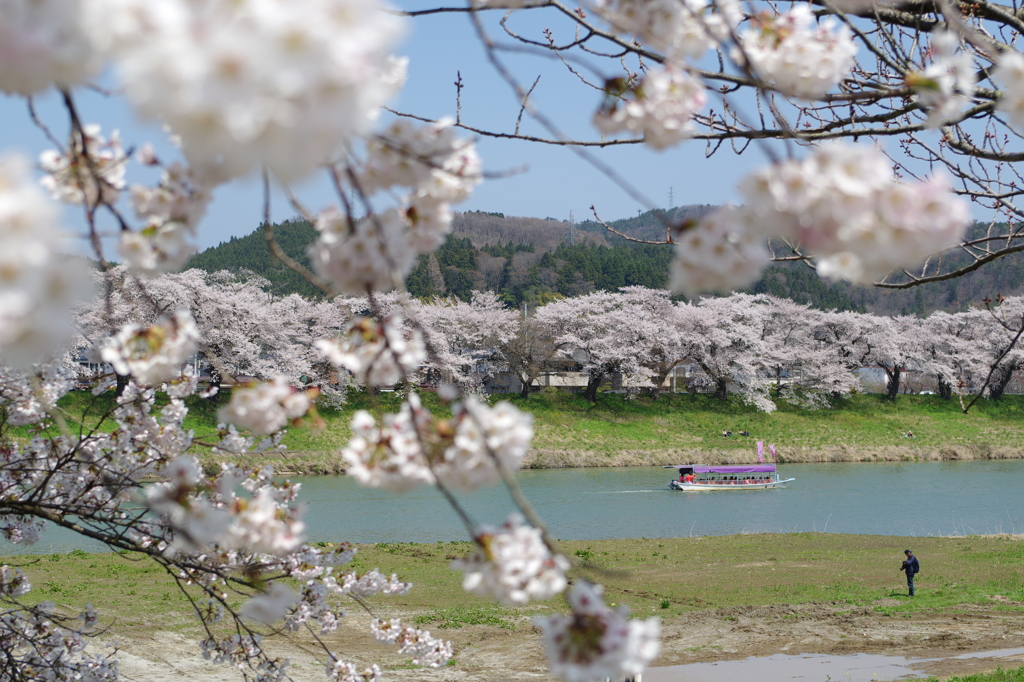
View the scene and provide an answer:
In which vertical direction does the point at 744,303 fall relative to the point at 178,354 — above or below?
above

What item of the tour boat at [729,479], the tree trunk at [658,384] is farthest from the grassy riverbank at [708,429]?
the tour boat at [729,479]

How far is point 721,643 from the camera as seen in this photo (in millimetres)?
7840

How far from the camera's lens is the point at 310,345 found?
2894 centimetres

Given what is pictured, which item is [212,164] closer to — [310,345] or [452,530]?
[452,530]

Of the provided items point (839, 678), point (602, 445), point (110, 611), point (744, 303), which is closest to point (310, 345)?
point (602, 445)

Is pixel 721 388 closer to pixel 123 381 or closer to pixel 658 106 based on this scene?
pixel 123 381

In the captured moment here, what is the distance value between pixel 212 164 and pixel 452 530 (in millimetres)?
14354

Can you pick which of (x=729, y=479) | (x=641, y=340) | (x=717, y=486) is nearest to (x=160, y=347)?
(x=717, y=486)

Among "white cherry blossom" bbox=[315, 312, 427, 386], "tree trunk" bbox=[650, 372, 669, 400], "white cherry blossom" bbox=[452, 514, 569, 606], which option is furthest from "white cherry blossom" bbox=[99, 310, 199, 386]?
"tree trunk" bbox=[650, 372, 669, 400]

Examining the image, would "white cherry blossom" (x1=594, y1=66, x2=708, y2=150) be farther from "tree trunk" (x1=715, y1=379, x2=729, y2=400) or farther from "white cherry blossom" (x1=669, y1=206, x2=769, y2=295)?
"tree trunk" (x1=715, y1=379, x2=729, y2=400)

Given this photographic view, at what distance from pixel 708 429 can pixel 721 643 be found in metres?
Answer: 21.1

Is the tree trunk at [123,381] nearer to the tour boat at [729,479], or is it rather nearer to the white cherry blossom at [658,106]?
the white cherry blossom at [658,106]

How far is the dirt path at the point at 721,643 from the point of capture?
7078 millimetres

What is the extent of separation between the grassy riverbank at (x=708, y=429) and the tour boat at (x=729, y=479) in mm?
3318
